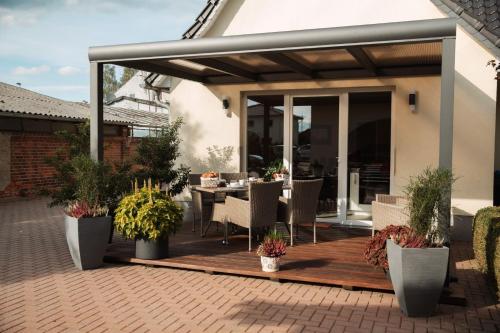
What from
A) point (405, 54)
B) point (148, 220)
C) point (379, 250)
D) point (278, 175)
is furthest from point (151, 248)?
point (405, 54)

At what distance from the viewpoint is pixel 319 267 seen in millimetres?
5773

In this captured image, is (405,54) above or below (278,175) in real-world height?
above

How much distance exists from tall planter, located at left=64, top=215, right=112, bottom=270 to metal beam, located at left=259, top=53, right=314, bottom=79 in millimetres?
3020

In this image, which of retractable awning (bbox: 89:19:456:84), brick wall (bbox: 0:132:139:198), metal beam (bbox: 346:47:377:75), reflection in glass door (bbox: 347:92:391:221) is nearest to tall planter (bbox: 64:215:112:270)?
retractable awning (bbox: 89:19:456:84)

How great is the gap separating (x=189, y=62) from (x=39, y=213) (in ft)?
20.4

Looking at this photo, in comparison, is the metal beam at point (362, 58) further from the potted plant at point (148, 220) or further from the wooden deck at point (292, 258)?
the potted plant at point (148, 220)

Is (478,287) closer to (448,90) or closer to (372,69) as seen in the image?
(448,90)

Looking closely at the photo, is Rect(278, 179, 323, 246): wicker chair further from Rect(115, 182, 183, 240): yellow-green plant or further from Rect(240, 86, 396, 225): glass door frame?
Rect(240, 86, 396, 225): glass door frame

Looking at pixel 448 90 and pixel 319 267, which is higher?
pixel 448 90

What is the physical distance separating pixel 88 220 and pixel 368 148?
5.14 m

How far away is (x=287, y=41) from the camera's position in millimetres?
5414

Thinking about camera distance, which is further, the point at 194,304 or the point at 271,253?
the point at 271,253

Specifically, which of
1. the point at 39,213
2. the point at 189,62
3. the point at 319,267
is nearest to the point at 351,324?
the point at 319,267

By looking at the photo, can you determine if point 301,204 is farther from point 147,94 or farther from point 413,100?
point 147,94
